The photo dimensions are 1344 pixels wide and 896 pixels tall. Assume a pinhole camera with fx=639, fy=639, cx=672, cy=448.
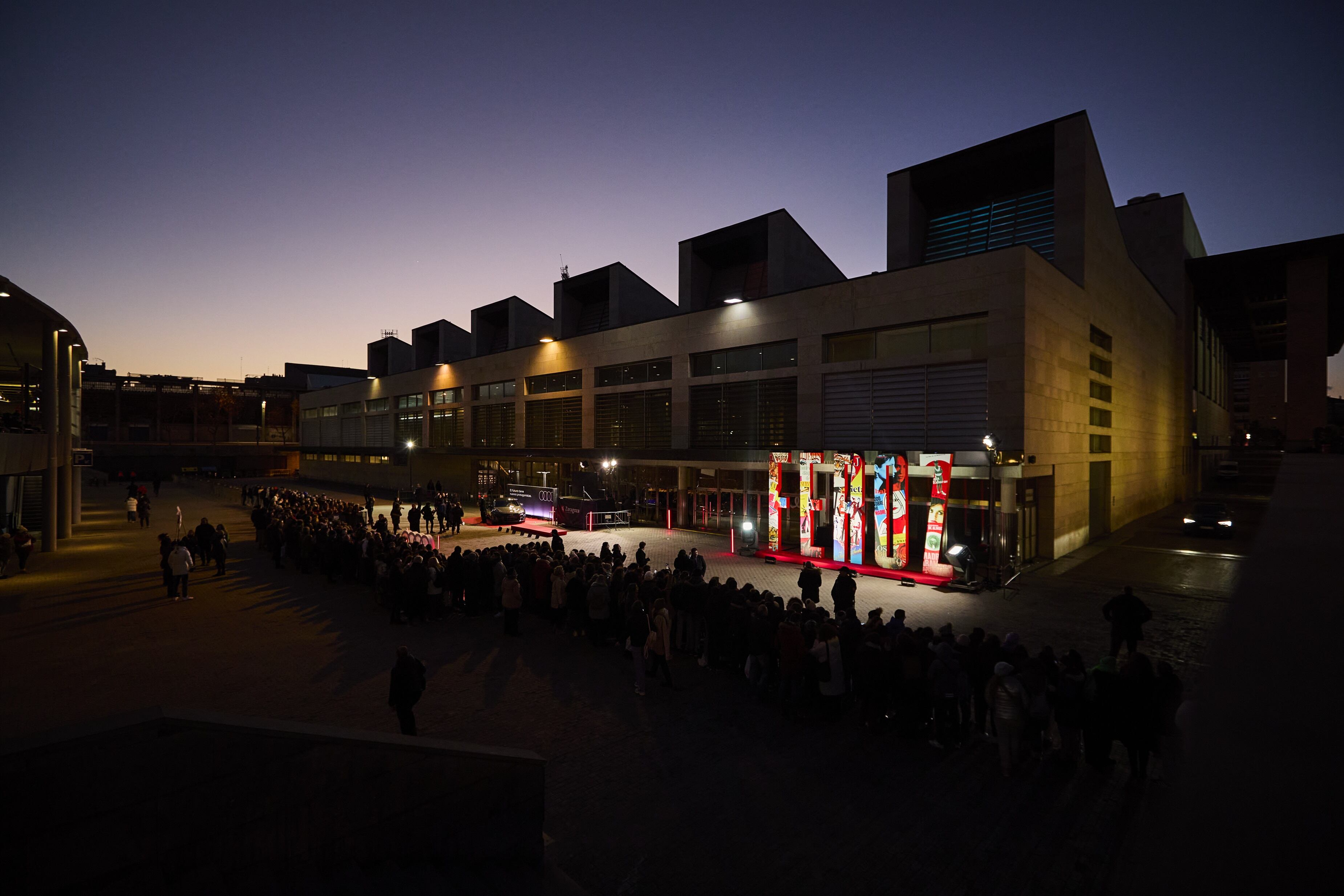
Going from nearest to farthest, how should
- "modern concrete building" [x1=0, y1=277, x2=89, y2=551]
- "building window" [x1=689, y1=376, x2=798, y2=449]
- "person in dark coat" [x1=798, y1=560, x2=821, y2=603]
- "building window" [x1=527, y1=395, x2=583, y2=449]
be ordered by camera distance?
1. "person in dark coat" [x1=798, y1=560, x2=821, y2=603]
2. "modern concrete building" [x1=0, y1=277, x2=89, y2=551]
3. "building window" [x1=689, y1=376, x2=798, y2=449]
4. "building window" [x1=527, y1=395, x2=583, y2=449]

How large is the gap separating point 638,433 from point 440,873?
28258mm

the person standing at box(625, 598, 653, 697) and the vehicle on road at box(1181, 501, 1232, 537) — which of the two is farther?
the vehicle on road at box(1181, 501, 1232, 537)

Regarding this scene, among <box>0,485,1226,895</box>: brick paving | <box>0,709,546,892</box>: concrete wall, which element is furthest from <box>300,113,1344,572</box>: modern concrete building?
<box>0,709,546,892</box>: concrete wall

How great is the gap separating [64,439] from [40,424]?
1.49m

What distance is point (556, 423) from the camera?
39469 mm

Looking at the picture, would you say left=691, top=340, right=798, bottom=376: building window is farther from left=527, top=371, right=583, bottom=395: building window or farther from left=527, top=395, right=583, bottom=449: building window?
left=527, top=395, right=583, bottom=449: building window

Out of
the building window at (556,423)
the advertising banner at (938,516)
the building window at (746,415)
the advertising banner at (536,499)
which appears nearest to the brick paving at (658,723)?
the advertising banner at (938,516)

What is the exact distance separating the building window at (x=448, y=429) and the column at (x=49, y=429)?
75.1 feet

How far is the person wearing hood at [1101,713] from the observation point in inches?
314

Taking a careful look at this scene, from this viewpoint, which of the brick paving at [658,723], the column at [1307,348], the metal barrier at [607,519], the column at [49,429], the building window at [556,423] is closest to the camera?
the brick paving at [658,723]

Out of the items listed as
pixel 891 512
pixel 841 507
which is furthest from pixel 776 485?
pixel 891 512

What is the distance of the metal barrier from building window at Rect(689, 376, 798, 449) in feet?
17.3

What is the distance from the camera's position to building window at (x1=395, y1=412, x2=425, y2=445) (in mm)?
52656

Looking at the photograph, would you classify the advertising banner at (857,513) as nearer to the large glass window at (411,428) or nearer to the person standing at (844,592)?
the person standing at (844,592)
